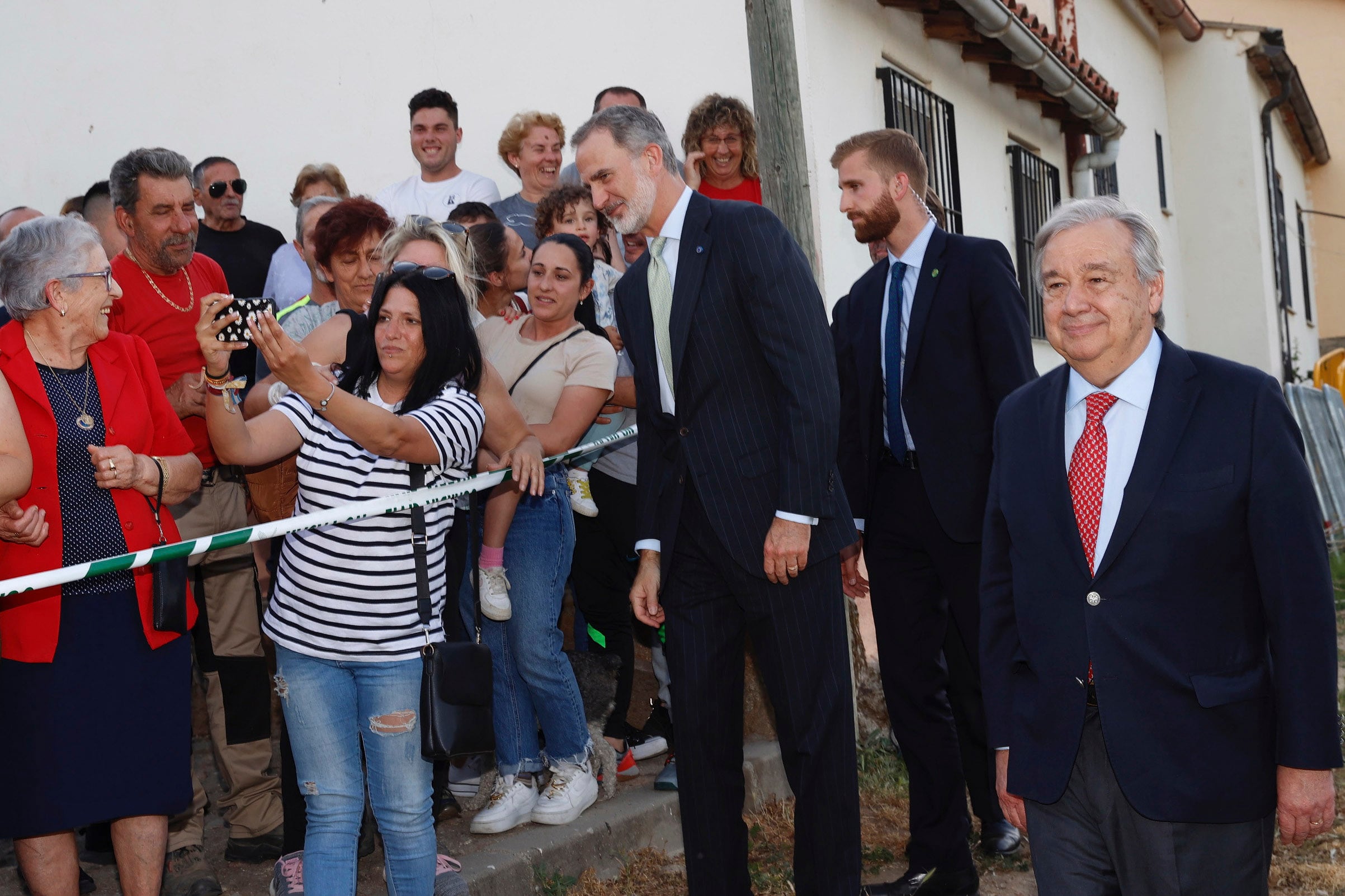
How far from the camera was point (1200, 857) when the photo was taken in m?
2.41

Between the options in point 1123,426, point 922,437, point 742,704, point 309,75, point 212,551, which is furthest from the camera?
point 309,75

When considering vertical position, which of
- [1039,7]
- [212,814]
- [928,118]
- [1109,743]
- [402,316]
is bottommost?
[212,814]

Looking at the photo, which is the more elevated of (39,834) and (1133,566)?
(1133,566)

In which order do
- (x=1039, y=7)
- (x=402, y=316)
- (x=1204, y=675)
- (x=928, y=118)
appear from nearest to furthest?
(x=1204, y=675), (x=402, y=316), (x=928, y=118), (x=1039, y=7)

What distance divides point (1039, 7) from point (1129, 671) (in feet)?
34.5

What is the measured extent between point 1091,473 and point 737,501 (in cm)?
108

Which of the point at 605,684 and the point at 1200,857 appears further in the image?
the point at 605,684

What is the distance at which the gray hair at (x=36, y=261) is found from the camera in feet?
11.0

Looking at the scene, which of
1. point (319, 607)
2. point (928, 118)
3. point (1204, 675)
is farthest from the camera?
point (928, 118)

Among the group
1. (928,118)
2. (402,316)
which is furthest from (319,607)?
(928,118)

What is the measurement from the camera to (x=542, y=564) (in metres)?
4.47

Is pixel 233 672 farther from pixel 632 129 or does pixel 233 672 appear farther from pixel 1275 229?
pixel 1275 229

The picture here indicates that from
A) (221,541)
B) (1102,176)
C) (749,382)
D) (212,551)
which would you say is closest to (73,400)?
(221,541)

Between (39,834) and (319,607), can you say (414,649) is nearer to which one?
(319,607)
